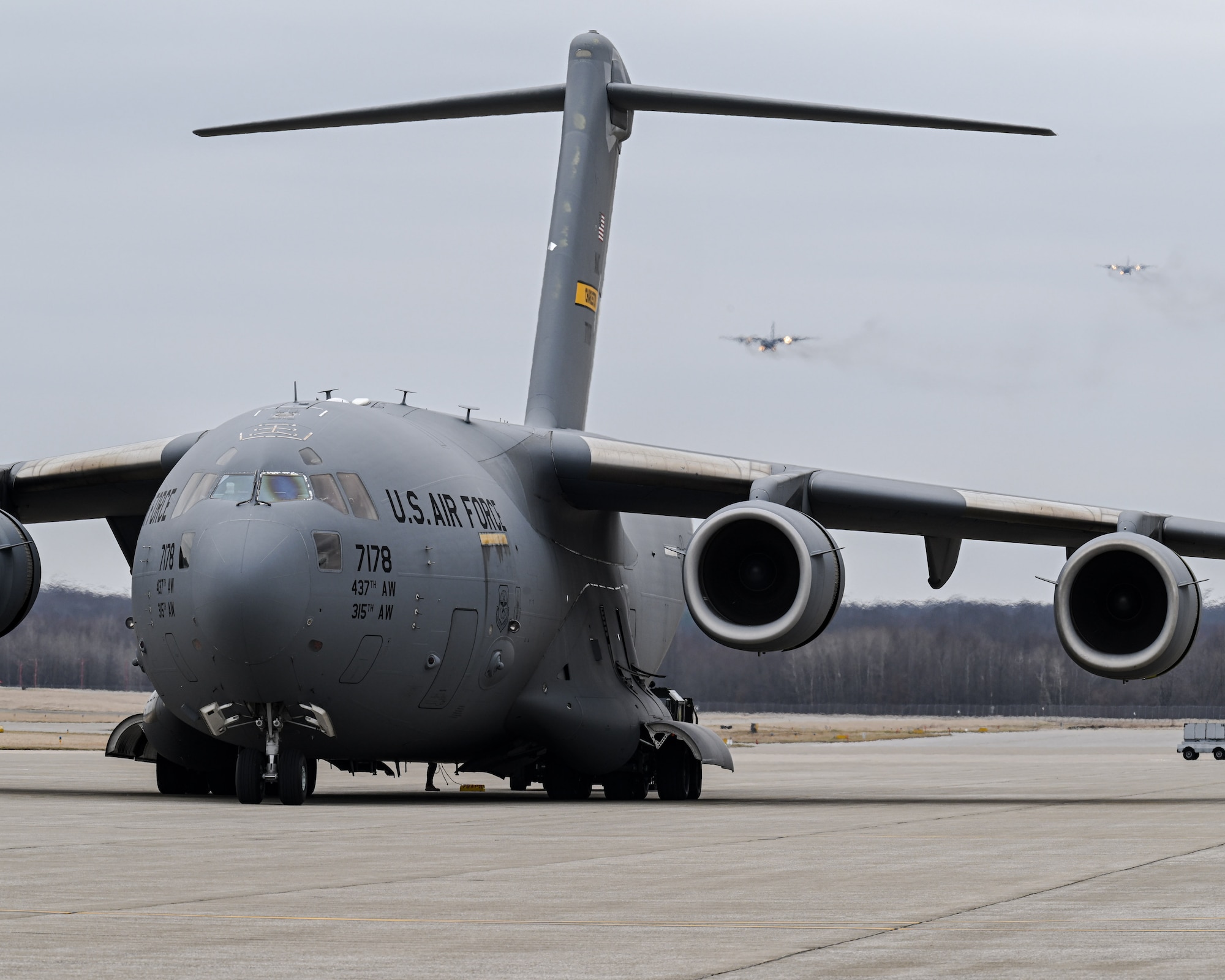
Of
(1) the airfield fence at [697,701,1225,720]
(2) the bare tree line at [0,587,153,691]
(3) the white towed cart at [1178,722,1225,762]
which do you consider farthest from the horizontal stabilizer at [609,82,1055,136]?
(1) the airfield fence at [697,701,1225,720]

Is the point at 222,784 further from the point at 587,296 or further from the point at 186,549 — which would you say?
the point at 587,296

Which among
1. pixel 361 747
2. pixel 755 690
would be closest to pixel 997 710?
pixel 755 690

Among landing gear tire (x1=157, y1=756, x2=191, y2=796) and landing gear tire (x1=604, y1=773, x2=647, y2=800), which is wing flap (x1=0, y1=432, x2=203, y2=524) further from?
landing gear tire (x1=604, y1=773, x2=647, y2=800)

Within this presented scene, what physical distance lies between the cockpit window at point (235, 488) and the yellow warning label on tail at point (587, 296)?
268 inches

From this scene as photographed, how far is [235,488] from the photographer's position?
15.6 meters

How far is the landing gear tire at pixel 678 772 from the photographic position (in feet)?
62.7

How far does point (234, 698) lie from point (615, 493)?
4.99m

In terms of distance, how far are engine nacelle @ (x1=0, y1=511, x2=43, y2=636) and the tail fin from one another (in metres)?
5.61

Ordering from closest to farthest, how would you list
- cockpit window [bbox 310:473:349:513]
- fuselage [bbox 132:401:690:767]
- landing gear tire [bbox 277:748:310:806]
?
fuselage [bbox 132:401:690:767] < cockpit window [bbox 310:473:349:513] < landing gear tire [bbox 277:748:310:806]

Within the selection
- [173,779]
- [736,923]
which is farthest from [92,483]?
[736,923]

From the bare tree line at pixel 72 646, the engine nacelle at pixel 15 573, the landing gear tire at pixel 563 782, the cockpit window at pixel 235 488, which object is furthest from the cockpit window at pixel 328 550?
the bare tree line at pixel 72 646

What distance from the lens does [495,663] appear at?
17141mm

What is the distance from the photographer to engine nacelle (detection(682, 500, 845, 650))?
16609 millimetres

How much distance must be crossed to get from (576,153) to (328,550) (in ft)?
26.2
